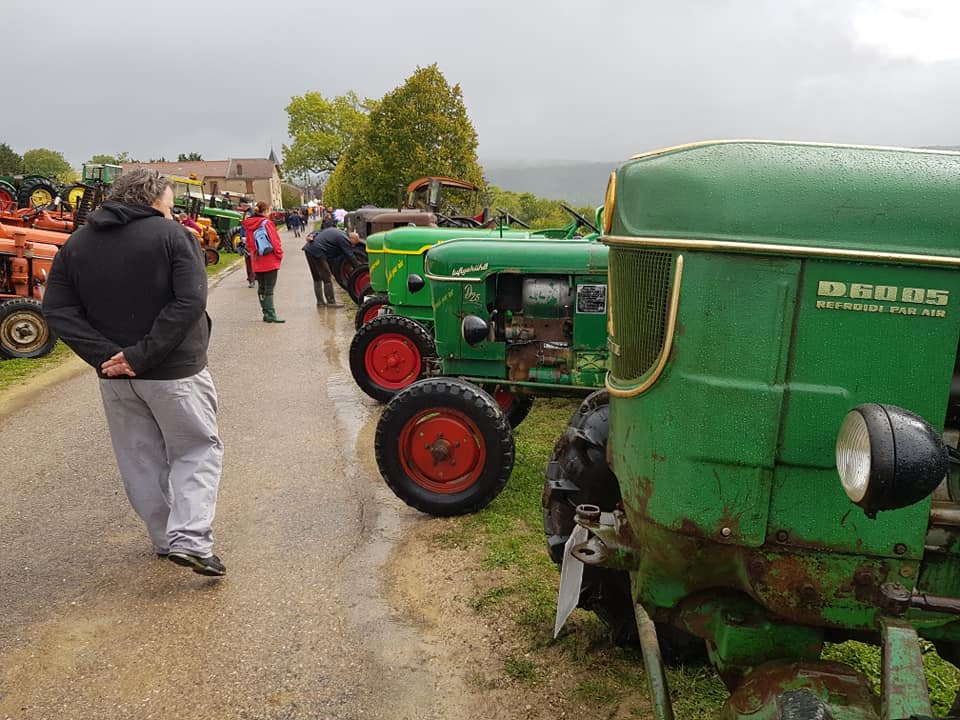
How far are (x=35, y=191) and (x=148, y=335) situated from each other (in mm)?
18496

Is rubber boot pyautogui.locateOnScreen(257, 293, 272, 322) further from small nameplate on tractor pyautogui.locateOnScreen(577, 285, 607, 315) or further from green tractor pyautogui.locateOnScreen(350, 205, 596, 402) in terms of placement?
small nameplate on tractor pyautogui.locateOnScreen(577, 285, 607, 315)

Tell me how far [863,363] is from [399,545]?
102 inches

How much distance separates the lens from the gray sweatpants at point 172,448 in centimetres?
330

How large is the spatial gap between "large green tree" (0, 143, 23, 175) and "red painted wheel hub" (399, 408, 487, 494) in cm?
5363

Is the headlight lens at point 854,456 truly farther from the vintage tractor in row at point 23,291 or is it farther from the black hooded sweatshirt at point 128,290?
the vintage tractor in row at point 23,291

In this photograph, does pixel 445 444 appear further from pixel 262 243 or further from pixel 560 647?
pixel 262 243

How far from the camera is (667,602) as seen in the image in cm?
217

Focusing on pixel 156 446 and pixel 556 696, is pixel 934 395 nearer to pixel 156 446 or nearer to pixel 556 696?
pixel 556 696

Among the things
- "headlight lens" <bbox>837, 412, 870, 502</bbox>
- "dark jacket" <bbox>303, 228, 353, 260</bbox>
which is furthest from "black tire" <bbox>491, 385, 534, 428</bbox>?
"dark jacket" <bbox>303, 228, 353, 260</bbox>

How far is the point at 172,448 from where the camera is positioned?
340 cm

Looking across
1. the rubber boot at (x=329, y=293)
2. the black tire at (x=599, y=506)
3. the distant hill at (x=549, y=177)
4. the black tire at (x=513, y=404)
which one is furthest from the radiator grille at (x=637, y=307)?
the distant hill at (x=549, y=177)

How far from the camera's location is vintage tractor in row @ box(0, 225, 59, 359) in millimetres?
8164

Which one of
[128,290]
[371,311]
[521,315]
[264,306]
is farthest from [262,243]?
[128,290]

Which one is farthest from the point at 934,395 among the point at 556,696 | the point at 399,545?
the point at 399,545
